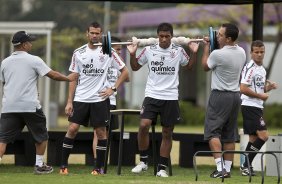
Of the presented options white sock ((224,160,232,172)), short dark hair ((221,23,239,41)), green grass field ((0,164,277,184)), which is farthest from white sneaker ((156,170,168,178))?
short dark hair ((221,23,239,41))

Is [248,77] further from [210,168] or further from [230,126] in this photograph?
[210,168]

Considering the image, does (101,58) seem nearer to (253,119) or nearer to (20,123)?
(20,123)

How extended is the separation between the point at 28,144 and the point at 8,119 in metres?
3.00

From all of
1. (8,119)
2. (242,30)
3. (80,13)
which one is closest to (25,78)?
(8,119)

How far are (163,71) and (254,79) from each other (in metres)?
1.48

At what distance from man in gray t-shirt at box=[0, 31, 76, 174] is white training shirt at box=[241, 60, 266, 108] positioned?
258 centimetres

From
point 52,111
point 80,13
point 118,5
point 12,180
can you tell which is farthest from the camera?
point 118,5

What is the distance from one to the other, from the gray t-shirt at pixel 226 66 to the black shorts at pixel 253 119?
0.82 meters

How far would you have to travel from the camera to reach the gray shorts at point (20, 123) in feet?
47.9

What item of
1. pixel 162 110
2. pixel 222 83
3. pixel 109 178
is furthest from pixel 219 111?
pixel 109 178

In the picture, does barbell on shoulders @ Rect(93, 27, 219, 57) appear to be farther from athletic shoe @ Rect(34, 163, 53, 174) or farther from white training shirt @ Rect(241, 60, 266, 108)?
athletic shoe @ Rect(34, 163, 53, 174)

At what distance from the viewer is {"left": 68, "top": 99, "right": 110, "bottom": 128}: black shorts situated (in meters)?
14.9

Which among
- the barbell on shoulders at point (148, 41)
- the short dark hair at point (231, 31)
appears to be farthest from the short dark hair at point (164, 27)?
the short dark hair at point (231, 31)

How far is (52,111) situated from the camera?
3794cm
